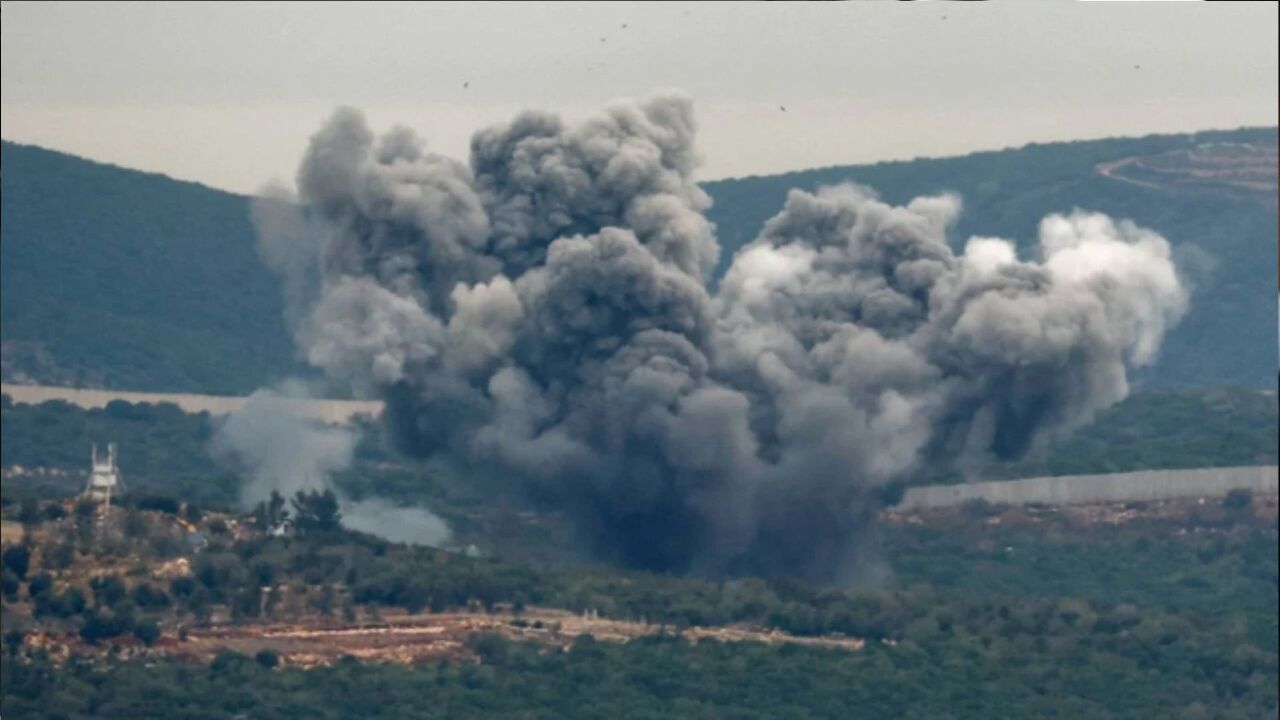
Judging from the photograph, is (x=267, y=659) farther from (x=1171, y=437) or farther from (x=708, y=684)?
(x=1171, y=437)

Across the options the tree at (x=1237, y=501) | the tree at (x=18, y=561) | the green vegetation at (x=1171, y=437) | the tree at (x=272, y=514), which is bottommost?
the tree at (x=18, y=561)

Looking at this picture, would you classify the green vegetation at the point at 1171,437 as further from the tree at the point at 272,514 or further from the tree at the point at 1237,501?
the tree at the point at 272,514

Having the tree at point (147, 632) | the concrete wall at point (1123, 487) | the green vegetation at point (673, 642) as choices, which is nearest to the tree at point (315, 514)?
the green vegetation at point (673, 642)

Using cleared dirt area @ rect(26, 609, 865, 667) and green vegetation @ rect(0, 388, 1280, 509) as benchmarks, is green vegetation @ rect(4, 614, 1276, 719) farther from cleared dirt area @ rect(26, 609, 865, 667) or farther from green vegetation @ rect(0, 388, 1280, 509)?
green vegetation @ rect(0, 388, 1280, 509)

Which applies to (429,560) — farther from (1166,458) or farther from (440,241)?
(1166,458)

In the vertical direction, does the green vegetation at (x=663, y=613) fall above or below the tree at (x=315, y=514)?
below

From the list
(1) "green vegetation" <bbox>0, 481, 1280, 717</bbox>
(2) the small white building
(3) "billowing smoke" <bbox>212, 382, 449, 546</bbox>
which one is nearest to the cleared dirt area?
(1) "green vegetation" <bbox>0, 481, 1280, 717</bbox>

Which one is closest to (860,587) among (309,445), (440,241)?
(440,241)
